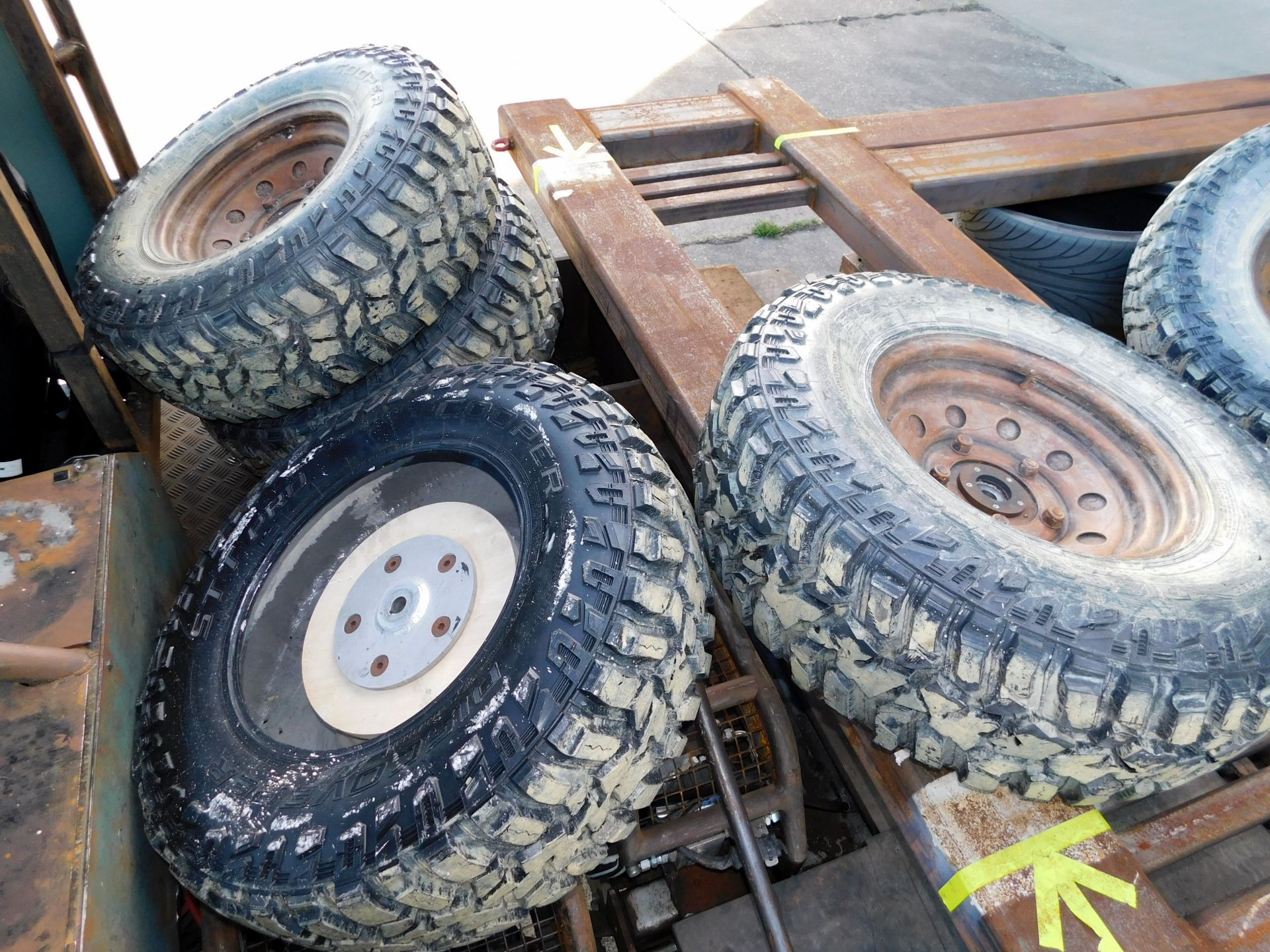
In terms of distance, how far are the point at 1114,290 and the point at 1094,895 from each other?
7.78 ft

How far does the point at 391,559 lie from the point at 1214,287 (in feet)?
7.10

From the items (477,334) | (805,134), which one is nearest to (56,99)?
(477,334)

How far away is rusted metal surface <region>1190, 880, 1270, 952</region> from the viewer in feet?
4.07

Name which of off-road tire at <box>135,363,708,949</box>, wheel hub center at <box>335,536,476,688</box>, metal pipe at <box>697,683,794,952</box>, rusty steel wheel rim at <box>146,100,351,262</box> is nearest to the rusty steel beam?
rusty steel wheel rim at <box>146,100,351,262</box>

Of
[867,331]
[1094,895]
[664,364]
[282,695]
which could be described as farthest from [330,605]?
[1094,895]

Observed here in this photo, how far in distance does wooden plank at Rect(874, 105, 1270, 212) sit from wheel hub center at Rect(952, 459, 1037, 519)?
4.43 feet

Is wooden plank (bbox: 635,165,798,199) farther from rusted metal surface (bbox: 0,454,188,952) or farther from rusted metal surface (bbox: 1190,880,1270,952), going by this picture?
rusted metal surface (bbox: 1190,880,1270,952)

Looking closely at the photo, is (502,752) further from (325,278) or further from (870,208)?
(870,208)

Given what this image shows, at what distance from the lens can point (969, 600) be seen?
46.6 inches

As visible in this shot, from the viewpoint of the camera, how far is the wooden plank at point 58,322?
1.70 metres

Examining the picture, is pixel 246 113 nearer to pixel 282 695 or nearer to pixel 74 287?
pixel 74 287

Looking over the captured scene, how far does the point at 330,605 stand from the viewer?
5.66 ft

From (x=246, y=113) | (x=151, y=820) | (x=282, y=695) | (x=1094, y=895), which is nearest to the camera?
(x=1094, y=895)

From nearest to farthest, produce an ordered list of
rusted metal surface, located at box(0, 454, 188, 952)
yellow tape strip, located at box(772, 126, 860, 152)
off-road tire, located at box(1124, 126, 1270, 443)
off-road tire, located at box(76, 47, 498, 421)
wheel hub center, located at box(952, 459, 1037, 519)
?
rusted metal surface, located at box(0, 454, 188, 952)
wheel hub center, located at box(952, 459, 1037, 519)
off-road tire, located at box(76, 47, 498, 421)
off-road tire, located at box(1124, 126, 1270, 443)
yellow tape strip, located at box(772, 126, 860, 152)
